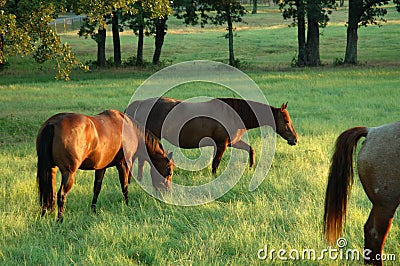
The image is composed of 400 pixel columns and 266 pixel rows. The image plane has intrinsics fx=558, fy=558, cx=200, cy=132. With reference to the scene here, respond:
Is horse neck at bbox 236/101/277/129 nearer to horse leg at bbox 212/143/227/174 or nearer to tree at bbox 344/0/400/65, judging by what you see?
horse leg at bbox 212/143/227/174

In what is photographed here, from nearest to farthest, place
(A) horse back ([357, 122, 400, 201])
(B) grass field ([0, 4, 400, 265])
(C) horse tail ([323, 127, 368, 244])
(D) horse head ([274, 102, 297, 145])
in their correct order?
(A) horse back ([357, 122, 400, 201])
(C) horse tail ([323, 127, 368, 244])
(B) grass field ([0, 4, 400, 265])
(D) horse head ([274, 102, 297, 145])

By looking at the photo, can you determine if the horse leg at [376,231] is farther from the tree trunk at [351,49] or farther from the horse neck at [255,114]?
the tree trunk at [351,49]

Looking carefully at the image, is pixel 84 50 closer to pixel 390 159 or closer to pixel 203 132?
pixel 203 132

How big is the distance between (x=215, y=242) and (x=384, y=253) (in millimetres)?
1817

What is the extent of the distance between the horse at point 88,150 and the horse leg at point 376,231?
3.80 m

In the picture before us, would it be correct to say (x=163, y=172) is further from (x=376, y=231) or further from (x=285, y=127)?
(x=376, y=231)

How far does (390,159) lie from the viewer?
5.28 meters

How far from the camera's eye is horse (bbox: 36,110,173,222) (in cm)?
717

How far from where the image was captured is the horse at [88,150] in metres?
7.17

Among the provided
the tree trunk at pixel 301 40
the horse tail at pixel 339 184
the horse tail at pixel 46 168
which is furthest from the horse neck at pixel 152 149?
the tree trunk at pixel 301 40

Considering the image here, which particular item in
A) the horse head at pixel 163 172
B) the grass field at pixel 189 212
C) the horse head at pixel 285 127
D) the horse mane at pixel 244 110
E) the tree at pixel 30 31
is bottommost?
the grass field at pixel 189 212

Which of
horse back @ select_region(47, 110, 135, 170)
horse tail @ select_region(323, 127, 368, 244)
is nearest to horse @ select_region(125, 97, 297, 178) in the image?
horse back @ select_region(47, 110, 135, 170)

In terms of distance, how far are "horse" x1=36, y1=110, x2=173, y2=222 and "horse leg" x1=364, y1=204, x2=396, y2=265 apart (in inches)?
149

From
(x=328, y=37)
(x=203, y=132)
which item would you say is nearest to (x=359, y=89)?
(x=203, y=132)
